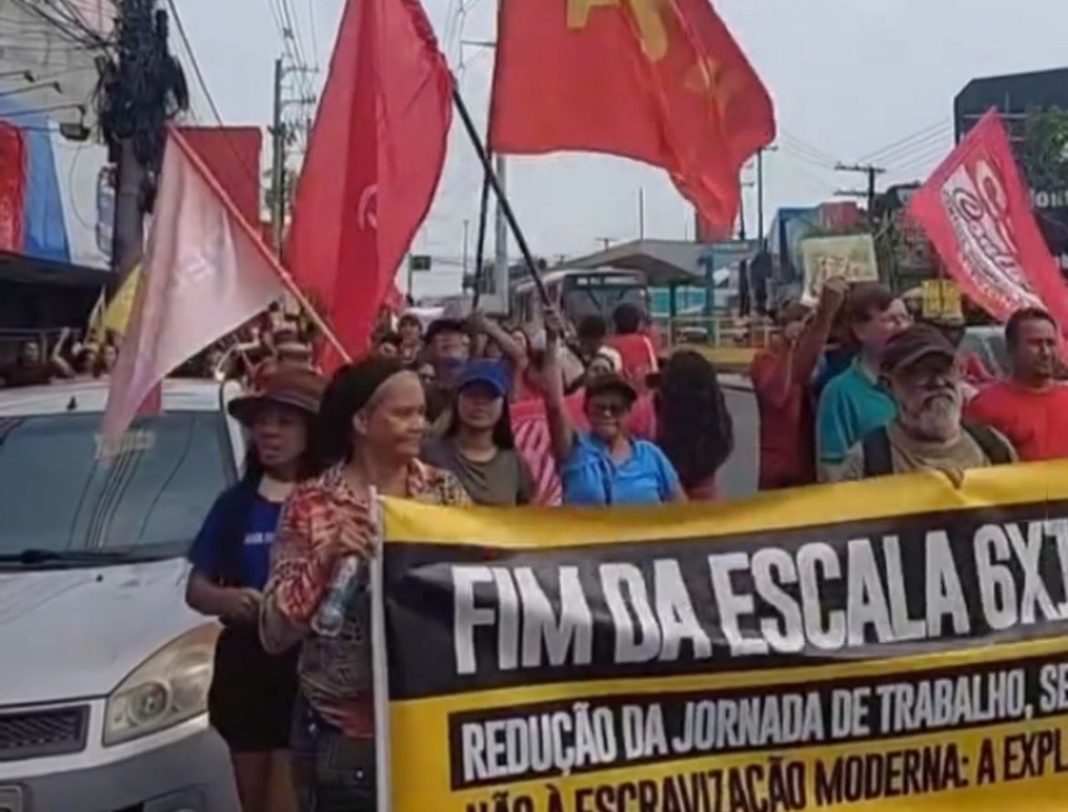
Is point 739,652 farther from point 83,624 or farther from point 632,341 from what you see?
point 632,341

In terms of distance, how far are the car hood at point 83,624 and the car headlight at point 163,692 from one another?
0.04 metres

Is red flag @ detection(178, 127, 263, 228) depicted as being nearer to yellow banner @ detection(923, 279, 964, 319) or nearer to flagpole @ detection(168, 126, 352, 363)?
flagpole @ detection(168, 126, 352, 363)

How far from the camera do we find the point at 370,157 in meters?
6.73

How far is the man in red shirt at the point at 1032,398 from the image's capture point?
265 inches

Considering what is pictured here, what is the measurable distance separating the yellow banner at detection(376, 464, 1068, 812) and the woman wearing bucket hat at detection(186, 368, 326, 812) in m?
0.82

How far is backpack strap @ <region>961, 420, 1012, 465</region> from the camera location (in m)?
5.44

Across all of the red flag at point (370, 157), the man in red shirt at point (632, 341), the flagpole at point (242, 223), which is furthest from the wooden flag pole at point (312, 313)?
the man in red shirt at point (632, 341)

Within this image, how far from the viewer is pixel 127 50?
76.5 ft

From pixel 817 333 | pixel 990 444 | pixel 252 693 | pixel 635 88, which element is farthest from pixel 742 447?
pixel 252 693

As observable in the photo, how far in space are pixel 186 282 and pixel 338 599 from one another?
1450mm

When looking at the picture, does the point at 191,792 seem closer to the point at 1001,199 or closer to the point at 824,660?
the point at 824,660

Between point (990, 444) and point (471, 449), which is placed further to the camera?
point (471, 449)

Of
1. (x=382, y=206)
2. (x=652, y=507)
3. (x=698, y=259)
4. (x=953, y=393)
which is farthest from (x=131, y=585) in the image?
(x=698, y=259)

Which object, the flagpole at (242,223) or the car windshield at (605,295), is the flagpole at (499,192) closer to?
the flagpole at (242,223)
